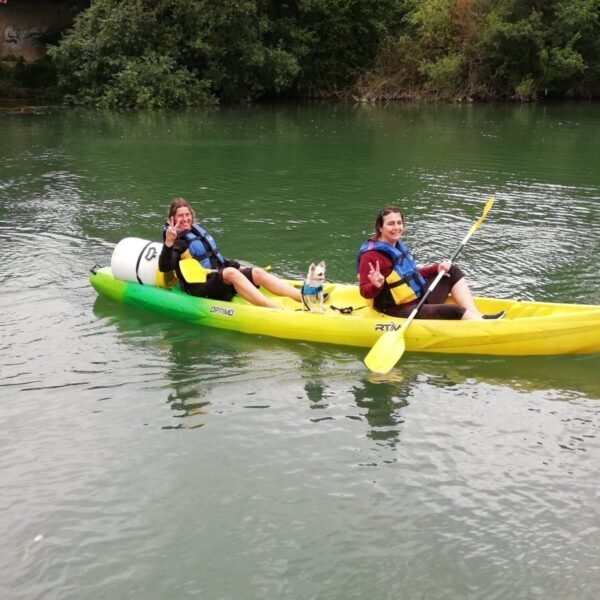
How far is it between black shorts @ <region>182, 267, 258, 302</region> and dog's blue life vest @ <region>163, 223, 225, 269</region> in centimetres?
13

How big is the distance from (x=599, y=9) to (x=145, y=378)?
73.5 ft

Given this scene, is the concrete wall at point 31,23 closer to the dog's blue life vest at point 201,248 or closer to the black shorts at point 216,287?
the dog's blue life vest at point 201,248

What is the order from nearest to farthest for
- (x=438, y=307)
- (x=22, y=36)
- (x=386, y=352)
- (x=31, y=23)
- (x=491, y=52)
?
(x=386, y=352)
(x=438, y=307)
(x=491, y=52)
(x=22, y=36)
(x=31, y=23)

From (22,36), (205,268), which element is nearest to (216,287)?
(205,268)

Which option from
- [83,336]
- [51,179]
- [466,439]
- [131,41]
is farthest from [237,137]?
[466,439]

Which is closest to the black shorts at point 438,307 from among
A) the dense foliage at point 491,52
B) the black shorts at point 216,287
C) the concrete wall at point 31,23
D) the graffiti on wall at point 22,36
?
the black shorts at point 216,287

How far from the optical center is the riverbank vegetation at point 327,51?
843 inches

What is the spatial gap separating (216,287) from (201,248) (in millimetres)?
326

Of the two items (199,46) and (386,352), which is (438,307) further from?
(199,46)

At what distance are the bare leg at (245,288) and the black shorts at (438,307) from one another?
2.95 feet

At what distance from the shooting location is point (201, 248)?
6203mm

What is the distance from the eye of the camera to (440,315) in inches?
219

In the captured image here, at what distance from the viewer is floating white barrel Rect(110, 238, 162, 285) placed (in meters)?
6.44

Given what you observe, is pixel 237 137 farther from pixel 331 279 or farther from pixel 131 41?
pixel 331 279
